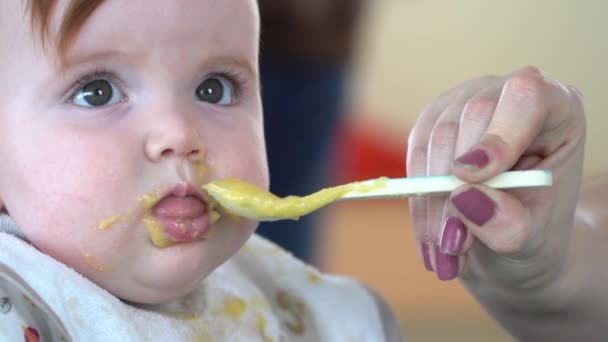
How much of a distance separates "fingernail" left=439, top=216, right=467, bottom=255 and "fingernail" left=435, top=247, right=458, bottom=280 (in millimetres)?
29

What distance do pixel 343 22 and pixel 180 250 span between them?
4.25 ft

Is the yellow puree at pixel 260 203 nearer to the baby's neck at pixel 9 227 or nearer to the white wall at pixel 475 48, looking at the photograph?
the baby's neck at pixel 9 227

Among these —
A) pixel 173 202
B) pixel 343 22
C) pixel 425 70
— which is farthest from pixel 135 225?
pixel 425 70

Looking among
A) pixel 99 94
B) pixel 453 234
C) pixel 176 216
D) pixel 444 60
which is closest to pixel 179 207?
pixel 176 216

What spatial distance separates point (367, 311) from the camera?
1.15 meters

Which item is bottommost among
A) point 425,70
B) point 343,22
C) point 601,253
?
point 425,70

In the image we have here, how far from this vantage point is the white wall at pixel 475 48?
4.15 metres

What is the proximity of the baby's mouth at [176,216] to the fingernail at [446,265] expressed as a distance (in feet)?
0.74

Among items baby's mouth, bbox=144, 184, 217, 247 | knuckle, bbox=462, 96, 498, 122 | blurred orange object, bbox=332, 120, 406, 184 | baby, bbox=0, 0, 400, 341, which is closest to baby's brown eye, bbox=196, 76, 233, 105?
baby, bbox=0, 0, 400, 341

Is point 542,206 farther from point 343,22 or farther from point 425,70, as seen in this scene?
point 425,70

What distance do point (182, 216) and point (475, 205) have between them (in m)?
0.25

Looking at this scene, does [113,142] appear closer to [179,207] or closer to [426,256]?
[179,207]

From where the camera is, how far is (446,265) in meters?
0.85

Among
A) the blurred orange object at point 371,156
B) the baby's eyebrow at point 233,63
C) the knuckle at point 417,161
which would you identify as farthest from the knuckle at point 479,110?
the blurred orange object at point 371,156
